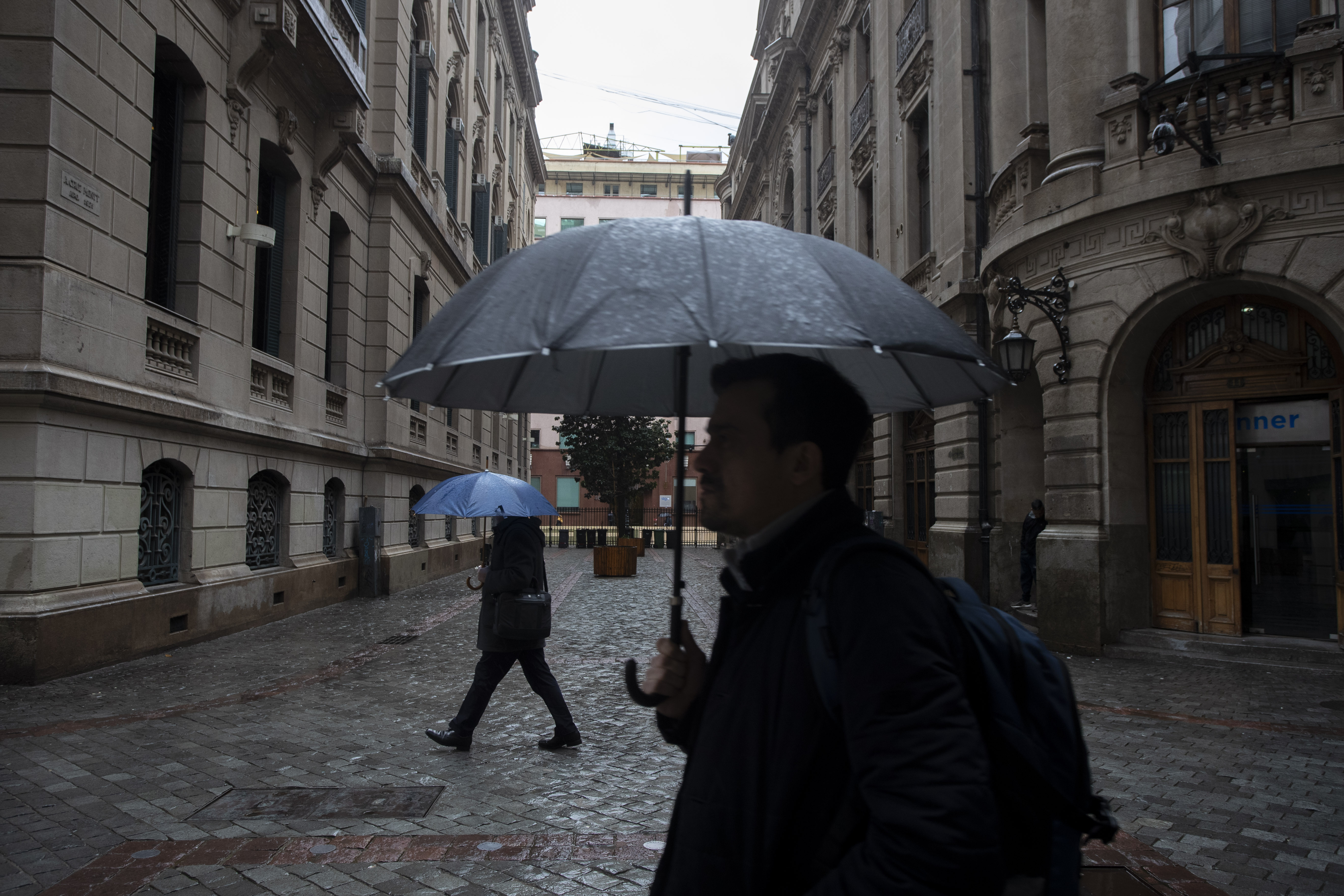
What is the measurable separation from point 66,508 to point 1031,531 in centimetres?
1160

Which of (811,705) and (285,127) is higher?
(285,127)

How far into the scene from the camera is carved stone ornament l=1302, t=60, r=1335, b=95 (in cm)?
880

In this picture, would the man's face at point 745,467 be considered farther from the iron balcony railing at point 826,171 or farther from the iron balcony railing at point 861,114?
the iron balcony railing at point 826,171

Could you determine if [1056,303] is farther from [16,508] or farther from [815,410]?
[16,508]

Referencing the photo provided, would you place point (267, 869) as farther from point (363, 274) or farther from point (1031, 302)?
point (363, 274)

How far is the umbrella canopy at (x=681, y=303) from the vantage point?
6.03 feet

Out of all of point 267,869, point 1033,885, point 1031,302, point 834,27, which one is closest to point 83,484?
point 267,869

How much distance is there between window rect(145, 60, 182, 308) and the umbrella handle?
10435 millimetres

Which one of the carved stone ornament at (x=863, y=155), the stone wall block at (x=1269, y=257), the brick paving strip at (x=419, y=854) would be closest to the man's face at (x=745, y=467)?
the brick paving strip at (x=419, y=854)

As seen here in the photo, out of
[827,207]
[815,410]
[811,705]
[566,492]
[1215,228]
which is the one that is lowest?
[811,705]

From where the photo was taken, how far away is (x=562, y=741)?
6.18 meters

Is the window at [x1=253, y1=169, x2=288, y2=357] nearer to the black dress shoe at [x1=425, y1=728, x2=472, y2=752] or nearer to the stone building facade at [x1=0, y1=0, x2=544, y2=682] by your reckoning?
the stone building facade at [x1=0, y1=0, x2=544, y2=682]

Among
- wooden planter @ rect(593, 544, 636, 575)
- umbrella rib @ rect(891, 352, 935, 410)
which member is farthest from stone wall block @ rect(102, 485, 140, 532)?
wooden planter @ rect(593, 544, 636, 575)

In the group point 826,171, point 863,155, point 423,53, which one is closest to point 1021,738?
point 863,155
